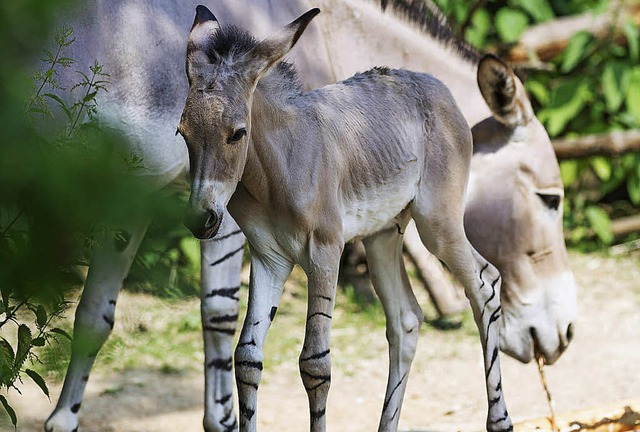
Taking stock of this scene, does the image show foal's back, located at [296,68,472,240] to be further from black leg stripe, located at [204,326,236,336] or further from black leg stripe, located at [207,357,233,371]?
black leg stripe, located at [207,357,233,371]

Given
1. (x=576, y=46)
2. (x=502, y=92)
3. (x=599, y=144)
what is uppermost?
(x=502, y=92)

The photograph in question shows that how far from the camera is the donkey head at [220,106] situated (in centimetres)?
255

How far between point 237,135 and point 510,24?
628 centimetres

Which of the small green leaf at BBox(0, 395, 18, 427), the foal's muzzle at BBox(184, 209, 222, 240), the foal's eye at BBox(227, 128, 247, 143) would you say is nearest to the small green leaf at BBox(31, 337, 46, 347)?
the small green leaf at BBox(0, 395, 18, 427)

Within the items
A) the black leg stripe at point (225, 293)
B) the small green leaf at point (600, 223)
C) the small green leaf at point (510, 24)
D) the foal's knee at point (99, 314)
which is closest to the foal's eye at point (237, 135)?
the black leg stripe at point (225, 293)

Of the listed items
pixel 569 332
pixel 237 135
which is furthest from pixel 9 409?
pixel 569 332

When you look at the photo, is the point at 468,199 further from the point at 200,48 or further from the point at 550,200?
the point at 200,48

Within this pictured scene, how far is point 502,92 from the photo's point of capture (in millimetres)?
4371

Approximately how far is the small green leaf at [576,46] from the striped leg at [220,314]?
198 inches

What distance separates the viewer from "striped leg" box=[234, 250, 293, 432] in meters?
3.02

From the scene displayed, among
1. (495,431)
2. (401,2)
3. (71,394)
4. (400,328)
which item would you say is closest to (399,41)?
(401,2)

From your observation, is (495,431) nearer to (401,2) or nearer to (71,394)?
(71,394)

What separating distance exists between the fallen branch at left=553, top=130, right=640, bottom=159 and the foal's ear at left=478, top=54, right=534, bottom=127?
386 cm

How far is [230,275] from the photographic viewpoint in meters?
4.25
